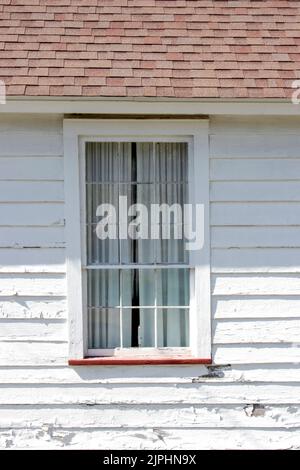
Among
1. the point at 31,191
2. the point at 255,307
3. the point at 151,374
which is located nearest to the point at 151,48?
the point at 31,191

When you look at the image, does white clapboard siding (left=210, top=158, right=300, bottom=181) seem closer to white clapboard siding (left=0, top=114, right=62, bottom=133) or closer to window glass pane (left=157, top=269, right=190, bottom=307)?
window glass pane (left=157, top=269, right=190, bottom=307)

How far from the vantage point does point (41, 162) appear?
4.92 m

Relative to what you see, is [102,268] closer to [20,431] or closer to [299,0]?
[20,431]

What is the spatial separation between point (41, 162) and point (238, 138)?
157 cm

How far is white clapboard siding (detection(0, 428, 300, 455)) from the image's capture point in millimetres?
4953

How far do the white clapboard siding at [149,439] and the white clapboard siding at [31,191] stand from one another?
1.81 meters

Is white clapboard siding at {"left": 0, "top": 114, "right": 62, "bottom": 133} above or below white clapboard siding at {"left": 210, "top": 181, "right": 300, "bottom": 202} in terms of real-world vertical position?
above

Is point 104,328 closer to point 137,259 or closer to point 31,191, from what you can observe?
point 137,259

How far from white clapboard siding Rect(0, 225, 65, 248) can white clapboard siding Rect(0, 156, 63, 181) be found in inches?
15.5

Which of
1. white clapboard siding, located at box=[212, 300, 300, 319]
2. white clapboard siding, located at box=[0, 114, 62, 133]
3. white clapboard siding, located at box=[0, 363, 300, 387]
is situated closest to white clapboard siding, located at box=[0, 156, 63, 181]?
white clapboard siding, located at box=[0, 114, 62, 133]

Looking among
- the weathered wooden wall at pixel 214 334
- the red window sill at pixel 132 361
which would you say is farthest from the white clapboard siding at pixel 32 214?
the red window sill at pixel 132 361

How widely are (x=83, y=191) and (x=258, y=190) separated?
139cm

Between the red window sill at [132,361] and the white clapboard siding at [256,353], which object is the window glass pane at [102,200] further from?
the white clapboard siding at [256,353]
